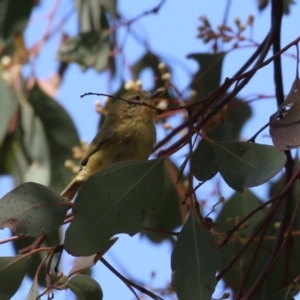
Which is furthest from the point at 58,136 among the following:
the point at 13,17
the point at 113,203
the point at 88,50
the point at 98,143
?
the point at 113,203

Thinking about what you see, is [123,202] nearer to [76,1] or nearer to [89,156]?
[89,156]

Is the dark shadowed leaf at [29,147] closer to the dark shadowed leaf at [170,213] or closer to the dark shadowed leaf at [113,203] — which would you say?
the dark shadowed leaf at [170,213]

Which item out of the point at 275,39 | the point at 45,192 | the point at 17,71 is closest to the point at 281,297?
the point at 45,192

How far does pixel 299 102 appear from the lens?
1.97m

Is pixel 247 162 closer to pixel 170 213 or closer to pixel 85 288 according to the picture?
pixel 85 288

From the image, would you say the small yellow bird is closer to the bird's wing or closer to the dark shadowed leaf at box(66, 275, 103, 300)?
the bird's wing

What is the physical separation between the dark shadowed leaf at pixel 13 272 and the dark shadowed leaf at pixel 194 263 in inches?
18.4

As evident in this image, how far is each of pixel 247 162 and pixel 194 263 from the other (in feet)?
0.92

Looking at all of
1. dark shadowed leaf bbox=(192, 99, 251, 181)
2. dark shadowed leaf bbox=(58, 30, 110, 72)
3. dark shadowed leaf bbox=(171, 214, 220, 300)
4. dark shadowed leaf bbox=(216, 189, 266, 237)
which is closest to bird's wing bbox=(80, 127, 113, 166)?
dark shadowed leaf bbox=(192, 99, 251, 181)

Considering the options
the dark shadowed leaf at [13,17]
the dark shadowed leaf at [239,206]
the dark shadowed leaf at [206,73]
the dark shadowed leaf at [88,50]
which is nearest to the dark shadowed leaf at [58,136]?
the dark shadowed leaf at [88,50]

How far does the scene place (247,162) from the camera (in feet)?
6.28

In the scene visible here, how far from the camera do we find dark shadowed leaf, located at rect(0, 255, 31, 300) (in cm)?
212

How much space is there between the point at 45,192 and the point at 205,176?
1.46 ft

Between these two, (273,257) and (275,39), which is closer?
(273,257)
